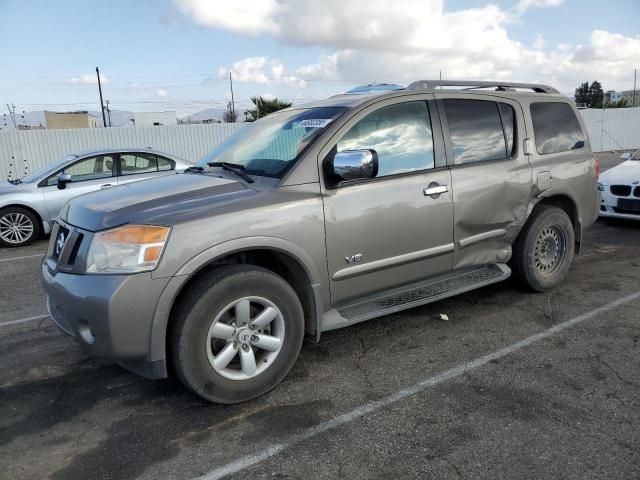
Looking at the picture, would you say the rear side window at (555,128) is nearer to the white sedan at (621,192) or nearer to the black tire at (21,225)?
the white sedan at (621,192)

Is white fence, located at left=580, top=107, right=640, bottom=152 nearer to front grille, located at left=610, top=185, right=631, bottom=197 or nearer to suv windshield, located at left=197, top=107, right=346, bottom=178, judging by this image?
front grille, located at left=610, top=185, right=631, bottom=197

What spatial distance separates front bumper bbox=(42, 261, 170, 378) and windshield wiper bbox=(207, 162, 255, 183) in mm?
989

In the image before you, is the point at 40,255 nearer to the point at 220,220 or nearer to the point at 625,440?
the point at 220,220

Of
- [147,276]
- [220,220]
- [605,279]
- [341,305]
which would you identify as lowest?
[605,279]

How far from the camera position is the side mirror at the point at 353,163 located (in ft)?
10.6

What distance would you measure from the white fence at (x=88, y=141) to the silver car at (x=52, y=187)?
9.60 metres

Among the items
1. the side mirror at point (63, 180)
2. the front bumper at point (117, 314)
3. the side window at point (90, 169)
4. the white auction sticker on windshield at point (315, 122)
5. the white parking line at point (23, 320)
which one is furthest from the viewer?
the side window at point (90, 169)

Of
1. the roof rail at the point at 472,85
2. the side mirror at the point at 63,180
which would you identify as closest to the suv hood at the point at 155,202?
the roof rail at the point at 472,85

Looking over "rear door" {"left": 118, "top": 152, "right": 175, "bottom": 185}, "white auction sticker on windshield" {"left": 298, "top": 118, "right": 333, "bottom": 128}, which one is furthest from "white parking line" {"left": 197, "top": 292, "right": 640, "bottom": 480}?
"rear door" {"left": 118, "top": 152, "right": 175, "bottom": 185}

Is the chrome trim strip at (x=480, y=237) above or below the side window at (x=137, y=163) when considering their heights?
below

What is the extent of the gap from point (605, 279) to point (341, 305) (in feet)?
10.9

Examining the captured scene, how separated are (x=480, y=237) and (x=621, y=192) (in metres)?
4.90

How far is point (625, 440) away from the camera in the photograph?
104 inches

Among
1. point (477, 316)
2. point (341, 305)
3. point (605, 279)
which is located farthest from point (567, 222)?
point (341, 305)
